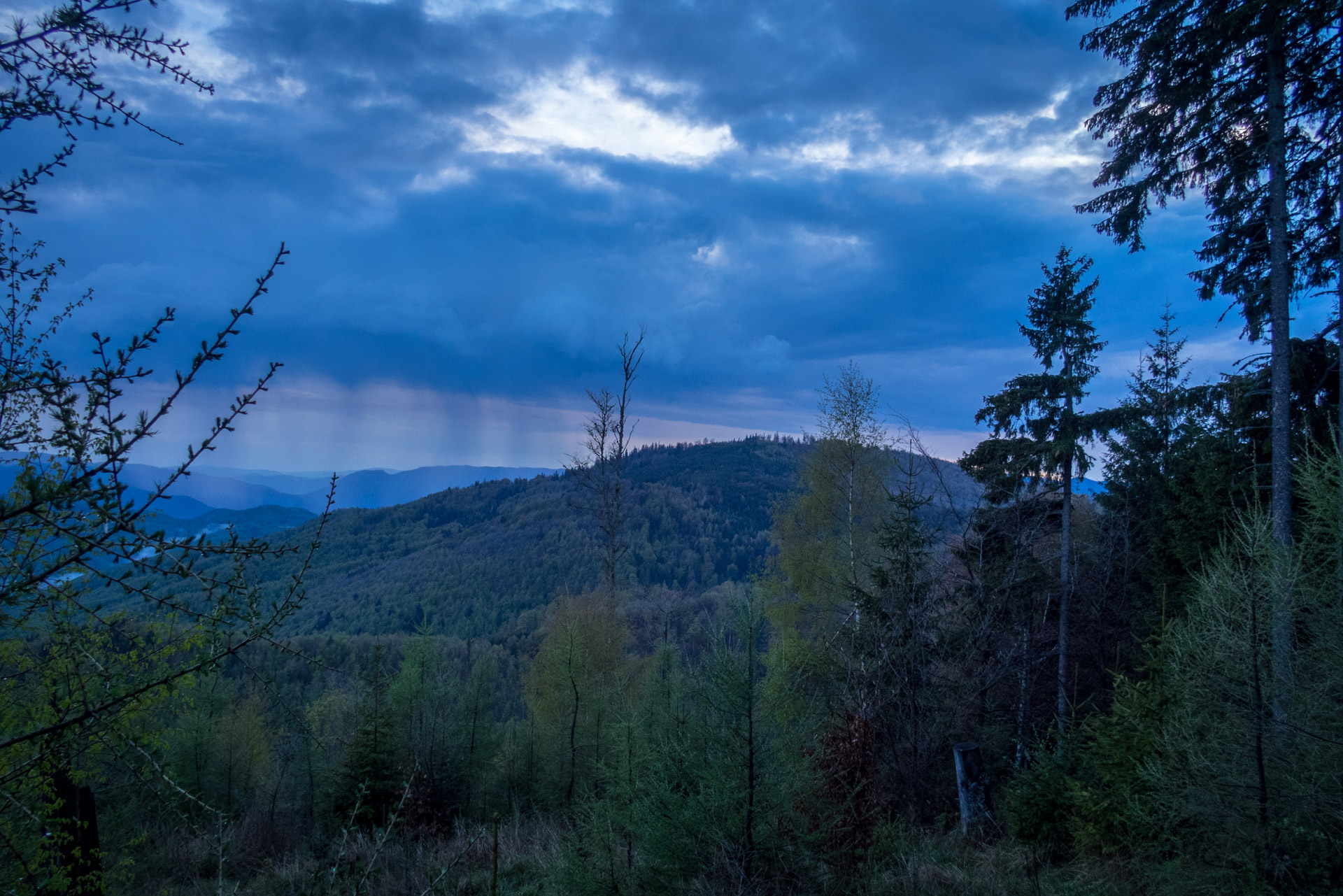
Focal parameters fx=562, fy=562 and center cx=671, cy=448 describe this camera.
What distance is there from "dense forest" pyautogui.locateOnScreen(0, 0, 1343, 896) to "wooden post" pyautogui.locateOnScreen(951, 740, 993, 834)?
0.03 metres

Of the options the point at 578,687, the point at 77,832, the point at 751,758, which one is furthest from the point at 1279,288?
the point at 578,687

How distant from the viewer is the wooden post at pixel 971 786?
709 centimetres

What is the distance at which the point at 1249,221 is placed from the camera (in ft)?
25.7

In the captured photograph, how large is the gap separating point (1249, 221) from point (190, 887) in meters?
19.4

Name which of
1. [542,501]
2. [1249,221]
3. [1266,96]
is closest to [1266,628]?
[1249,221]

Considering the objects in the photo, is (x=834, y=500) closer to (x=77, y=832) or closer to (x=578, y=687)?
(x=578, y=687)

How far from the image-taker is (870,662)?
832 cm

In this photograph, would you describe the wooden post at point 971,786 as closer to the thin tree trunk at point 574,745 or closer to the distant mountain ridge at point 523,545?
the thin tree trunk at point 574,745

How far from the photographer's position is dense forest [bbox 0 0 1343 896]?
72.4 inches

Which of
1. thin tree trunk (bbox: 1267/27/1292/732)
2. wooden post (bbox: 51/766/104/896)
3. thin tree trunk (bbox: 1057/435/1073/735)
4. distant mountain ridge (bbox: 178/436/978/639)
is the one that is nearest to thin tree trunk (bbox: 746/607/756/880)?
wooden post (bbox: 51/766/104/896)

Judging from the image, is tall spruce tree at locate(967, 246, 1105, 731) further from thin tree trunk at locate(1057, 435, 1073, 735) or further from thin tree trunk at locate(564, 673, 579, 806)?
thin tree trunk at locate(564, 673, 579, 806)

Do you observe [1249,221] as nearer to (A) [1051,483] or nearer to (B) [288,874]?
(A) [1051,483]

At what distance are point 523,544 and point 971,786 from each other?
278 feet

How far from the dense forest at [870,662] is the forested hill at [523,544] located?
1477 inches
